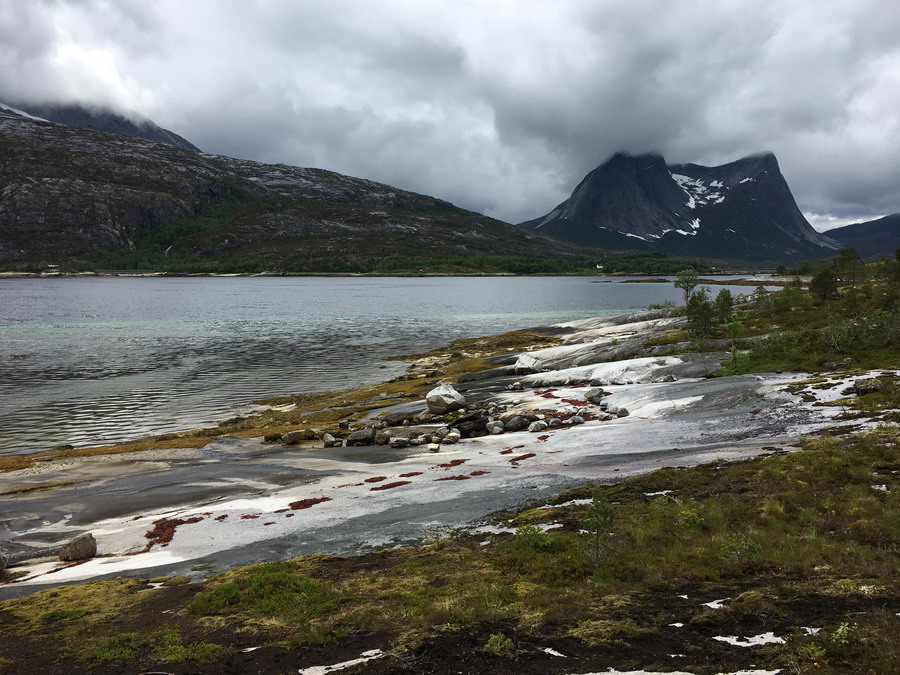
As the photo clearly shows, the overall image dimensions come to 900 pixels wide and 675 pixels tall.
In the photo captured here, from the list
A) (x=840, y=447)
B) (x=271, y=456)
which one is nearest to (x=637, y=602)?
(x=840, y=447)

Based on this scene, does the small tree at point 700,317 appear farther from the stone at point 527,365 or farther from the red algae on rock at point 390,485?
the red algae on rock at point 390,485

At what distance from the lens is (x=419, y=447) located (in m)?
32.8

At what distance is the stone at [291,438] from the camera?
36.1 meters

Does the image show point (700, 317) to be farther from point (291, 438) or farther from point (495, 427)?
point (291, 438)

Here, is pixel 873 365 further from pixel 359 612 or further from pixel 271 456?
pixel 271 456

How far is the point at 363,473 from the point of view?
27812 mm

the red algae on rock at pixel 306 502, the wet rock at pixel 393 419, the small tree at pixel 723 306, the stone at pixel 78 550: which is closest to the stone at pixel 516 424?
the wet rock at pixel 393 419

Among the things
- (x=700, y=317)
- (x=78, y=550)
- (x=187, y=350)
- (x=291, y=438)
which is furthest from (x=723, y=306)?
(x=187, y=350)

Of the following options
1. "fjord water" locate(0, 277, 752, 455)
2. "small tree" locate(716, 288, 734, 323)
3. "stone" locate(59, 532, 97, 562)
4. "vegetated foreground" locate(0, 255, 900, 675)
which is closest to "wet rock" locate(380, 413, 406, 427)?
"fjord water" locate(0, 277, 752, 455)

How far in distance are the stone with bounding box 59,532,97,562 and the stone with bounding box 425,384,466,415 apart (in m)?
24.0

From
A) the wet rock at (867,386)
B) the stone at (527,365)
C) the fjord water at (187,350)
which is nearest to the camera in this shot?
the wet rock at (867,386)

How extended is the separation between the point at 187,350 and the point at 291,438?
49.9 m

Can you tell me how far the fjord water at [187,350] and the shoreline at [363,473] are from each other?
12.4 m

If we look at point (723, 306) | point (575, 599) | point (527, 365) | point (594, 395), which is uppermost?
point (723, 306)
